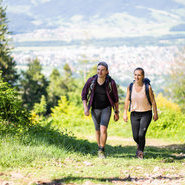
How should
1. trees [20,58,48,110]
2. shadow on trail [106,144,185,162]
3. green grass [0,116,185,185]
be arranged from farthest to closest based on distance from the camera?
trees [20,58,48,110] < shadow on trail [106,144,185,162] < green grass [0,116,185,185]

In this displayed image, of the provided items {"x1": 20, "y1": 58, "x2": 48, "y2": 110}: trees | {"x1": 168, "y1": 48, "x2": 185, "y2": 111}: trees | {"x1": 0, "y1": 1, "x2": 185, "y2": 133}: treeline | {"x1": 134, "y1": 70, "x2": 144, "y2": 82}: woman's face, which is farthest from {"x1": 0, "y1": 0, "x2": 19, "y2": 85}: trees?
{"x1": 134, "y1": 70, "x2": 144, "y2": 82}: woman's face

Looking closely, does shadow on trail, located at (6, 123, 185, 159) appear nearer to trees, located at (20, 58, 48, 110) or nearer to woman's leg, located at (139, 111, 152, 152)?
woman's leg, located at (139, 111, 152, 152)

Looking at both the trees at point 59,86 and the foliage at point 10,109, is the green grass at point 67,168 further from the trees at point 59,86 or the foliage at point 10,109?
the trees at point 59,86

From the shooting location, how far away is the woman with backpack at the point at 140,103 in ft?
23.0

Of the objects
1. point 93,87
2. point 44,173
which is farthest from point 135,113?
point 44,173

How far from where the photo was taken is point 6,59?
5256 cm

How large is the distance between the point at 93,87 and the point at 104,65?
51 cm

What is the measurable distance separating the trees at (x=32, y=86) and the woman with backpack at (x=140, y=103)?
5353cm

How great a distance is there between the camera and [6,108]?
9359 millimetres

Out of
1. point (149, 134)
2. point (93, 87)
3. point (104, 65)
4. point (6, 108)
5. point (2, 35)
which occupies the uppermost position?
point (2, 35)

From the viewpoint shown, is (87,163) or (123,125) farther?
(123,125)

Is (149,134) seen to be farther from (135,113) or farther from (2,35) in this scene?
(2,35)

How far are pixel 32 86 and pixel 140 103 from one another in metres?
55.2

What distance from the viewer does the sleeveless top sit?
7.05 metres
